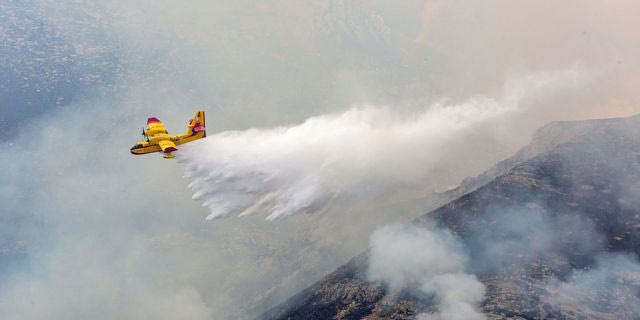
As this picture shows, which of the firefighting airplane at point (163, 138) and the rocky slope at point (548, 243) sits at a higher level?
the firefighting airplane at point (163, 138)

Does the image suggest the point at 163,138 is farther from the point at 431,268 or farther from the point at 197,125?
the point at 431,268

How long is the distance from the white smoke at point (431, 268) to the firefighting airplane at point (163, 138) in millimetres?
29750

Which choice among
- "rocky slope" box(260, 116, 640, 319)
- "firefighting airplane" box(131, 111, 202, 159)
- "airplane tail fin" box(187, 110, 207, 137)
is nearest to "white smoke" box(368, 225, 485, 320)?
"rocky slope" box(260, 116, 640, 319)

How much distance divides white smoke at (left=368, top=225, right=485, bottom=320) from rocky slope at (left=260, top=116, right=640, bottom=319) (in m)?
1.15

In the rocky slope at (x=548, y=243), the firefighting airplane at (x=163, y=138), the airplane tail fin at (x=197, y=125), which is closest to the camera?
the rocky slope at (x=548, y=243)

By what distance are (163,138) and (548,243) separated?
49998mm

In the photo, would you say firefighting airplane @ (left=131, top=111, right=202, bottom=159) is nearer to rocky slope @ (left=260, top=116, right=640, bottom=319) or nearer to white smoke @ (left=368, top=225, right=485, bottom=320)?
rocky slope @ (left=260, top=116, right=640, bottom=319)

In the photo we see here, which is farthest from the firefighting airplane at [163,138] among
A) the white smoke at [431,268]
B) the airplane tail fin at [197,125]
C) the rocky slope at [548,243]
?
the white smoke at [431,268]

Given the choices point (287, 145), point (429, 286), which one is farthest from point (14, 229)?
point (429, 286)

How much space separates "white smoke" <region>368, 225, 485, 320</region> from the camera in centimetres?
4763

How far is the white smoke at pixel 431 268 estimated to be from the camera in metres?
47.6

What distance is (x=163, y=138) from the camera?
192 ft

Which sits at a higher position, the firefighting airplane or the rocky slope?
the firefighting airplane

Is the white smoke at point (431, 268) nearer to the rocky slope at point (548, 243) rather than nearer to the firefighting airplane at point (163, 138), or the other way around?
the rocky slope at point (548, 243)
